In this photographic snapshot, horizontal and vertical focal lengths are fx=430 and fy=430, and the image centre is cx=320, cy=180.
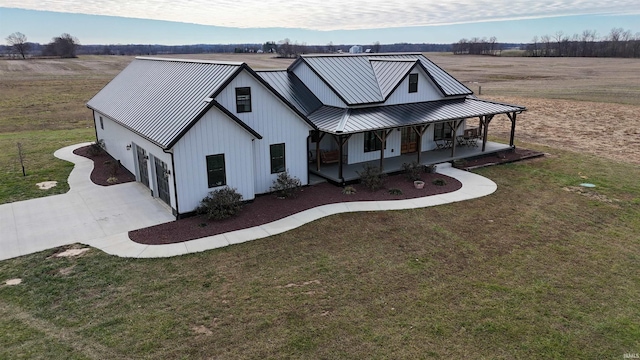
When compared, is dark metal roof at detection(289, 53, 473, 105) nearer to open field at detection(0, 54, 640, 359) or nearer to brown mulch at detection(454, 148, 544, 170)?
brown mulch at detection(454, 148, 544, 170)

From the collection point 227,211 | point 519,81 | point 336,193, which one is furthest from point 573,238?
point 519,81

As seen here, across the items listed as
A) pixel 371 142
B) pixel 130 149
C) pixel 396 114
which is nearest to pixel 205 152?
pixel 130 149

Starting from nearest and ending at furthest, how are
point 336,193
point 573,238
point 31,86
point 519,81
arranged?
1. point 573,238
2. point 336,193
3. point 31,86
4. point 519,81

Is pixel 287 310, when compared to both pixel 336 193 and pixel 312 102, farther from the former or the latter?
pixel 312 102

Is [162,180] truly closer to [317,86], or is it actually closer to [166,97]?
[166,97]

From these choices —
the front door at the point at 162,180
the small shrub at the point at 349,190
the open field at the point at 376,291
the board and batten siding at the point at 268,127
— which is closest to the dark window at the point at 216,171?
the front door at the point at 162,180

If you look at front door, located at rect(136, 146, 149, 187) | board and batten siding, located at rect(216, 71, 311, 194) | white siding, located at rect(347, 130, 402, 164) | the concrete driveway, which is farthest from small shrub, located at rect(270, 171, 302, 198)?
front door, located at rect(136, 146, 149, 187)

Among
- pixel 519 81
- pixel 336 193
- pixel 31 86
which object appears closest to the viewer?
pixel 336 193
